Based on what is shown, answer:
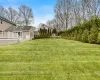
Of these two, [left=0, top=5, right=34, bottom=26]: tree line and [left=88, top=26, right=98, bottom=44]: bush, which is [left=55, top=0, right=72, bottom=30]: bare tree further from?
[left=88, top=26, right=98, bottom=44]: bush

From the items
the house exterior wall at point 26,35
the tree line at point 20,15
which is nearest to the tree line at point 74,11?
the house exterior wall at point 26,35

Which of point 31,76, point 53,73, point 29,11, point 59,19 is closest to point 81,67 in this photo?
point 53,73

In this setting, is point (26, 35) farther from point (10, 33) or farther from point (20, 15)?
point (20, 15)

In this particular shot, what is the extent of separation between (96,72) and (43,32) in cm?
4243

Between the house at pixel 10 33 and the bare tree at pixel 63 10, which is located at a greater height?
the bare tree at pixel 63 10

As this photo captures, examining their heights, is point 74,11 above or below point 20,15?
below

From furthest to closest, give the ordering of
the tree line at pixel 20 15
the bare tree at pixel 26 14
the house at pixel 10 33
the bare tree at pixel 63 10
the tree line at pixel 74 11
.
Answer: the bare tree at pixel 26 14, the tree line at pixel 20 15, the bare tree at pixel 63 10, the tree line at pixel 74 11, the house at pixel 10 33

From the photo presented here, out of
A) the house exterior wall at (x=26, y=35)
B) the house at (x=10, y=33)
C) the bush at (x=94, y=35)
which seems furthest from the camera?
the house exterior wall at (x=26, y=35)

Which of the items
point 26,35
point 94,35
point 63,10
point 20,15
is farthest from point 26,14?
point 94,35

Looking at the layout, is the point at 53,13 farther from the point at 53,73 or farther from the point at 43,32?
the point at 53,73

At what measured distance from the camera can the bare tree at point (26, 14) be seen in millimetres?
55844

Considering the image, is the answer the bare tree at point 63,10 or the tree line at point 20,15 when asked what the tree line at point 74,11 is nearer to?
the bare tree at point 63,10

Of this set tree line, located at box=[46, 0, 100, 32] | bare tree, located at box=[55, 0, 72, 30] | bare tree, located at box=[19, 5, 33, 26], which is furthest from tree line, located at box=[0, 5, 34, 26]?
bare tree, located at box=[55, 0, 72, 30]

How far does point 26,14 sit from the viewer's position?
56.1 m
